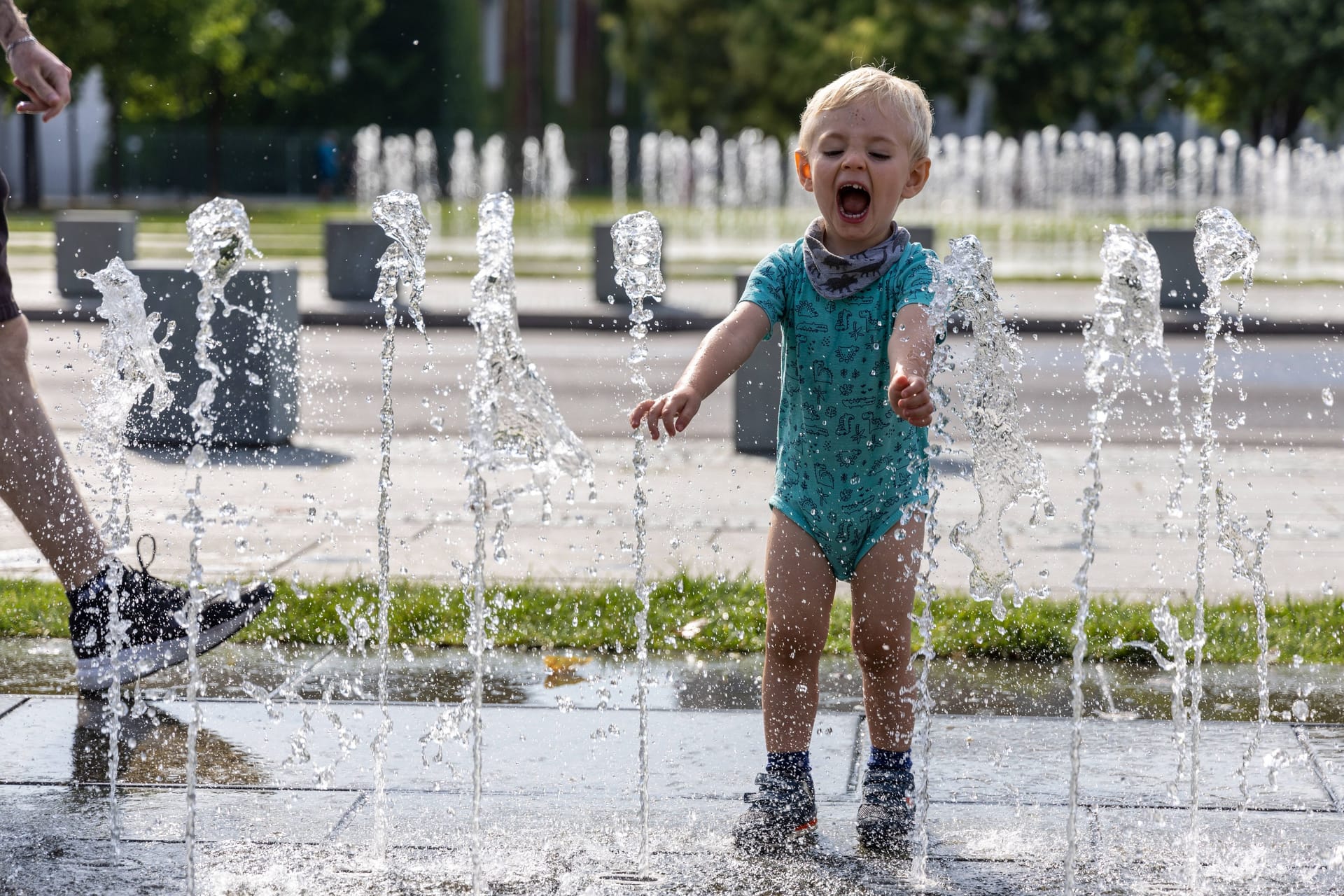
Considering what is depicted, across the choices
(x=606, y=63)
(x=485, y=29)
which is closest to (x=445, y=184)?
(x=485, y=29)

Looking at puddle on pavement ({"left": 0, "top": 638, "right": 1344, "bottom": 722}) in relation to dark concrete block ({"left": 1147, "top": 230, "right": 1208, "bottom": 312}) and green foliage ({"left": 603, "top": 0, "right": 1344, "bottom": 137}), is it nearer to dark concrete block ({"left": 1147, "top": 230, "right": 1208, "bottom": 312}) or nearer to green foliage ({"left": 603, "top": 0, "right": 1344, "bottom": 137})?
dark concrete block ({"left": 1147, "top": 230, "right": 1208, "bottom": 312})

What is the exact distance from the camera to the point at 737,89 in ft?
Answer: 163

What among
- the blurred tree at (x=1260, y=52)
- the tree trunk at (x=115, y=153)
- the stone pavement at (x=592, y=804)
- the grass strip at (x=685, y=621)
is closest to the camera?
the stone pavement at (x=592, y=804)

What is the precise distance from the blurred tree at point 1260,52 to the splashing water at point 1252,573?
35.7 m

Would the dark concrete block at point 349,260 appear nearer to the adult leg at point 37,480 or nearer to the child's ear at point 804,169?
the adult leg at point 37,480

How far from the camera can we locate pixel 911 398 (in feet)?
10.2

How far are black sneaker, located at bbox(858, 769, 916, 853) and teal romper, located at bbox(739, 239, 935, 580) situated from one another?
432 millimetres

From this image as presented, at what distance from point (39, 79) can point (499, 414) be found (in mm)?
1494

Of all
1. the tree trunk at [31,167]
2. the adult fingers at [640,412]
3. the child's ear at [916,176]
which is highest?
the tree trunk at [31,167]

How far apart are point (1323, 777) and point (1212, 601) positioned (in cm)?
168

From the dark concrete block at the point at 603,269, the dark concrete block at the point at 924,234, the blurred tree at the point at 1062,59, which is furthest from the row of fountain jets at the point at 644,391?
the blurred tree at the point at 1062,59

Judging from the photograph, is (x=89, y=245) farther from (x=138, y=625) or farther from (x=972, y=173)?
(x=972, y=173)

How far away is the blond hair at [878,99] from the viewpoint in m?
3.45

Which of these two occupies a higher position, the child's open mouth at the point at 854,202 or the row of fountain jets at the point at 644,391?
the child's open mouth at the point at 854,202
